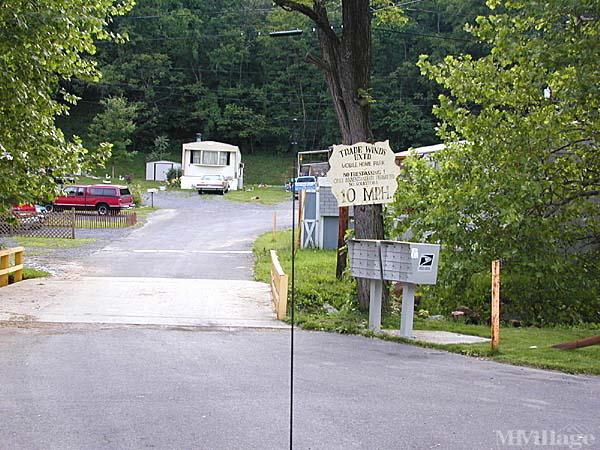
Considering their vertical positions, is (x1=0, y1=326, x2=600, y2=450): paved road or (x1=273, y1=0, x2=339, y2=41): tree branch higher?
(x1=273, y1=0, x2=339, y2=41): tree branch

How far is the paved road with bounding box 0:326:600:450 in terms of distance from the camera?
6168mm

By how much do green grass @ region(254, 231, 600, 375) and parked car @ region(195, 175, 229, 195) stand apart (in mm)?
36347

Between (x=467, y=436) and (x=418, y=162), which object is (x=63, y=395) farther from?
(x=418, y=162)

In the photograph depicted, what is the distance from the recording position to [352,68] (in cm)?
1305

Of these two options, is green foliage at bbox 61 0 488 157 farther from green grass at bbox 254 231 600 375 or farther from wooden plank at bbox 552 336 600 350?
wooden plank at bbox 552 336 600 350

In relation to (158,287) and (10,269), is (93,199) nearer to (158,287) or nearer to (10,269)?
(10,269)

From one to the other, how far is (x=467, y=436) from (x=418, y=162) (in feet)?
31.0

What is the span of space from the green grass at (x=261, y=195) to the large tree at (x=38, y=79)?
119ft

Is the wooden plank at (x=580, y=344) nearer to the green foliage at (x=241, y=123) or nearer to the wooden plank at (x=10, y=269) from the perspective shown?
the wooden plank at (x=10, y=269)

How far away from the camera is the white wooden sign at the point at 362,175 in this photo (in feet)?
39.7

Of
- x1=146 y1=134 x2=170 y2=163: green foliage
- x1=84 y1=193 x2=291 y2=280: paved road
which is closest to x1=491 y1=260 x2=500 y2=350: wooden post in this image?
x1=84 y1=193 x2=291 y2=280: paved road

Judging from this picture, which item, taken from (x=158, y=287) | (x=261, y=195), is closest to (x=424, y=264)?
(x=158, y=287)

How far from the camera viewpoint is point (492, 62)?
14352mm

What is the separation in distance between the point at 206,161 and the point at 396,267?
169ft
